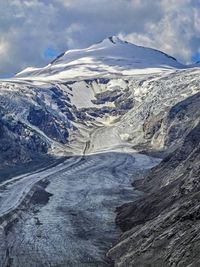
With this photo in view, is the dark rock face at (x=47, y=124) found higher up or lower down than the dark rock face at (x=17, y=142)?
higher up

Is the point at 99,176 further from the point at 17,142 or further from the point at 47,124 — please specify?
the point at 47,124

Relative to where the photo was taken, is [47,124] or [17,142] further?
[47,124]

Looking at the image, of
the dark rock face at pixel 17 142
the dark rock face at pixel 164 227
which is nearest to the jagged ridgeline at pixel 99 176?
the dark rock face at pixel 164 227

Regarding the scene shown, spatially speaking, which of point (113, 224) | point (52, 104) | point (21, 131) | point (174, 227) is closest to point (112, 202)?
point (113, 224)

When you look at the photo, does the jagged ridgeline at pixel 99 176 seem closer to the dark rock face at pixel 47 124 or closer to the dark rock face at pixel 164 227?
the dark rock face at pixel 164 227

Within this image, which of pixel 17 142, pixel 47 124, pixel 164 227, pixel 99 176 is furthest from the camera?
pixel 47 124

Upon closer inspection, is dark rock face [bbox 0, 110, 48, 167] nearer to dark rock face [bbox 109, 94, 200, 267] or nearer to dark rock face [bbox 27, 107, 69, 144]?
dark rock face [bbox 27, 107, 69, 144]

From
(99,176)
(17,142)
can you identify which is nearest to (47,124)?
(17,142)

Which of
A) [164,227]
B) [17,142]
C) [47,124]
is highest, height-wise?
[47,124]

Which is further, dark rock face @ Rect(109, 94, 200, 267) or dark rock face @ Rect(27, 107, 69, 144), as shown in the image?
dark rock face @ Rect(27, 107, 69, 144)

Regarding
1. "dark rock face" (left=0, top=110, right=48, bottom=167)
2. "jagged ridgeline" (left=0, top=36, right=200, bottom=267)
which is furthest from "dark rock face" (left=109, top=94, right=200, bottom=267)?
"dark rock face" (left=0, top=110, right=48, bottom=167)

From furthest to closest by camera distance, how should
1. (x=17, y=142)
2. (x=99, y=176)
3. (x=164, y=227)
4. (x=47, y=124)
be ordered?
1. (x=47, y=124)
2. (x=17, y=142)
3. (x=99, y=176)
4. (x=164, y=227)
